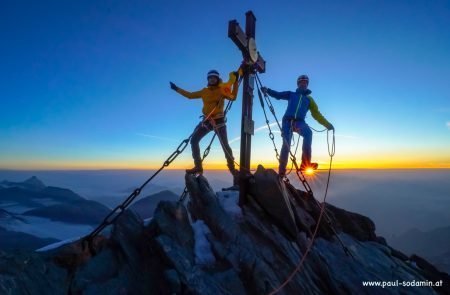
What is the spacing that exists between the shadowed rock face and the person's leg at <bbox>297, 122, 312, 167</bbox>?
1789 millimetres

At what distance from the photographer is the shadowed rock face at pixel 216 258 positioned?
640 cm

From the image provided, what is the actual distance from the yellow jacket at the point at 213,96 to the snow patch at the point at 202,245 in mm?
3869

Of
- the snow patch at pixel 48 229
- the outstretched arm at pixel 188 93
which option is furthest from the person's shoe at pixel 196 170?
the snow patch at pixel 48 229

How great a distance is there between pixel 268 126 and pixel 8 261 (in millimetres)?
8418

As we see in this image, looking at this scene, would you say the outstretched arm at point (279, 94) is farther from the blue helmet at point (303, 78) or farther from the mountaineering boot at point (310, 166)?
the mountaineering boot at point (310, 166)

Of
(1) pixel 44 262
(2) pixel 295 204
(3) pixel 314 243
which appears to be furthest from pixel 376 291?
(1) pixel 44 262

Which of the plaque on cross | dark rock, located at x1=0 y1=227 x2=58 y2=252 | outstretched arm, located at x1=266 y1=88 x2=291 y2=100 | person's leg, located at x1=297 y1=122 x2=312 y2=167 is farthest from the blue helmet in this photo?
dark rock, located at x1=0 y1=227 x2=58 y2=252

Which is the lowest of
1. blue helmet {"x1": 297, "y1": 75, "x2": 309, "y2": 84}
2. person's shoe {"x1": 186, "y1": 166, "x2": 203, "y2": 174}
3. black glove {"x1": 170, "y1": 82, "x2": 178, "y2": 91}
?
person's shoe {"x1": 186, "y1": 166, "x2": 203, "y2": 174}

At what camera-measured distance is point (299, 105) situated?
11.7 m

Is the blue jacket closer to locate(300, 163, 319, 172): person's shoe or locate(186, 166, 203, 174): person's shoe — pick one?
locate(300, 163, 319, 172): person's shoe

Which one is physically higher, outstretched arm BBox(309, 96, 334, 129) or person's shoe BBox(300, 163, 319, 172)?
outstretched arm BBox(309, 96, 334, 129)

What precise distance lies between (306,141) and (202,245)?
254 inches

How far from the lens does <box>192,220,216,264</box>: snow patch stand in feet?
24.2

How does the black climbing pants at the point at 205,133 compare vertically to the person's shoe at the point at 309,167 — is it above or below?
above
